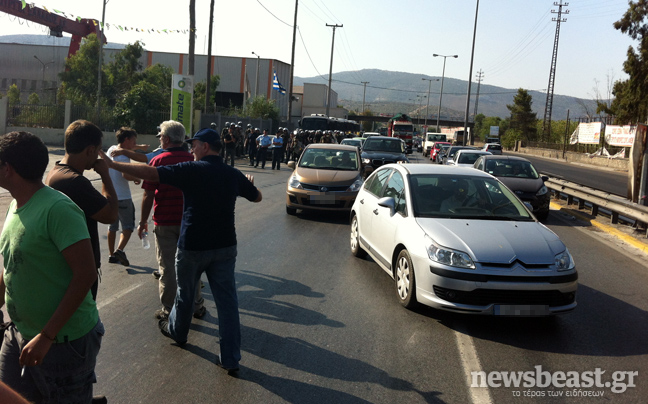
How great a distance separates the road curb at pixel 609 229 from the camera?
10956mm

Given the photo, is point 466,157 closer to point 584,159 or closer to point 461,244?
point 461,244

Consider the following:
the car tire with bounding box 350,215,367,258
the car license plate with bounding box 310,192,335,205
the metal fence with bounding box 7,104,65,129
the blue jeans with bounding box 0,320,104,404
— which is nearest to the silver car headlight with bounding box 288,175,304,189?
the car license plate with bounding box 310,192,335,205

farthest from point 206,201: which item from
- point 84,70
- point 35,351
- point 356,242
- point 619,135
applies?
point 619,135

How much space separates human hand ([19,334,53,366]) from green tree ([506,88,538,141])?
278 feet

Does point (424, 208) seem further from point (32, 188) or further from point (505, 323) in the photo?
point (32, 188)

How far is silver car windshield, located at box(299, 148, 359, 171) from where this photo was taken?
1386cm

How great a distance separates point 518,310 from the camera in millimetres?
5582

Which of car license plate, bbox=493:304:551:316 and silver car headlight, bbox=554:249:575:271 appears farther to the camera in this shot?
silver car headlight, bbox=554:249:575:271

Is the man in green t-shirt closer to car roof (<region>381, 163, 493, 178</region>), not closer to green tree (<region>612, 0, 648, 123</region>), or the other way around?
car roof (<region>381, 163, 493, 178</region>)

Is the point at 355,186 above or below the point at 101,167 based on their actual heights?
below

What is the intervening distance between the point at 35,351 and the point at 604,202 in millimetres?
13176

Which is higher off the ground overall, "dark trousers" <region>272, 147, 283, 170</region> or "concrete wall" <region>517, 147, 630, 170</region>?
"concrete wall" <region>517, 147, 630, 170</region>

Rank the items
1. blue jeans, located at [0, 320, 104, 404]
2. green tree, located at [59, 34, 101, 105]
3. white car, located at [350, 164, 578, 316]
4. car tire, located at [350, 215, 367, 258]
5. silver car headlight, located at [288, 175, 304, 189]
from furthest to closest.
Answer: green tree, located at [59, 34, 101, 105], silver car headlight, located at [288, 175, 304, 189], car tire, located at [350, 215, 367, 258], white car, located at [350, 164, 578, 316], blue jeans, located at [0, 320, 104, 404]

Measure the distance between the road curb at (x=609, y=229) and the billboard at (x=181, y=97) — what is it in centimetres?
1486
